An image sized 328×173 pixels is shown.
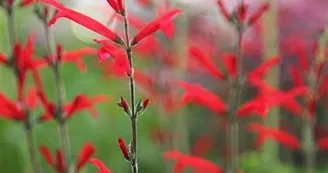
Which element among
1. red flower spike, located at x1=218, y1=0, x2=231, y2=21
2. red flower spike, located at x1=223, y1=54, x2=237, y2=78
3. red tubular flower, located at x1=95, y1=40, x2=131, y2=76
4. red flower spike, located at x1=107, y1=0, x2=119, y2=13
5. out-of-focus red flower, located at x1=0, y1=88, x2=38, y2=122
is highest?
red flower spike, located at x1=107, y1=0, x2=119, y2=13

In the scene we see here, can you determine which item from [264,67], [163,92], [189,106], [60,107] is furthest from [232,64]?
[189,106]

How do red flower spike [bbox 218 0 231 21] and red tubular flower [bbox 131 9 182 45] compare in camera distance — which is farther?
red flower spike [bbox 218 0 231 21]

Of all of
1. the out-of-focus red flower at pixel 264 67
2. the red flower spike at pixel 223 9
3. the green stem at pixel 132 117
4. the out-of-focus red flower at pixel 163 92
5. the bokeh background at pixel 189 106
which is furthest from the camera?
the bokeh background at pixel 189 106

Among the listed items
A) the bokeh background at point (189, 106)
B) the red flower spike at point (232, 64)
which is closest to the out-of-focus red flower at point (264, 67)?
the red flower spike at point (232, 64)

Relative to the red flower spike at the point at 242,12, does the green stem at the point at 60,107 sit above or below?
below

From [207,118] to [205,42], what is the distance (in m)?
0.48

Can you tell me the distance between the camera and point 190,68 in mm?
2363

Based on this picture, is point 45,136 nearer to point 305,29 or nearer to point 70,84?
point 70,84

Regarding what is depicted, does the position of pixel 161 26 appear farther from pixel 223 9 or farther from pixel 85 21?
pixel 223 9

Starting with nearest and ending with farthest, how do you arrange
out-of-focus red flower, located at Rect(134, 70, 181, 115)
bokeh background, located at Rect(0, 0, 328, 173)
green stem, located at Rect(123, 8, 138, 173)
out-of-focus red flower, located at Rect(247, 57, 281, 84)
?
green stem, located at Rect(123, 8, 138, 173) → out-of-focus red flower, located at Rect(247, 57, 281, 84) → out-of-focus red flower, located at Rect(134, 70, 181, 115) → bokeh background, located at Rect(0, 0, 328, 173)

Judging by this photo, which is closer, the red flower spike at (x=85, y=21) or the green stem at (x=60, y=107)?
the red flower spike at (x=85, y=21)

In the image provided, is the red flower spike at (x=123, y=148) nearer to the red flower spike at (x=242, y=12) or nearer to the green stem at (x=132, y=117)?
the green stem at (x=132, y=117)

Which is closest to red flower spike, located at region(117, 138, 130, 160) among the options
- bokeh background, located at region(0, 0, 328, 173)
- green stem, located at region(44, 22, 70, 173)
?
green stem, located at region(44, 22, 70, 173)

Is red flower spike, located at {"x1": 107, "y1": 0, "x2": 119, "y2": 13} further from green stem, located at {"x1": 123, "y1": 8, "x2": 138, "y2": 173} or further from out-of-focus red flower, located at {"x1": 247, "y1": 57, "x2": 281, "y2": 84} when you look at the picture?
out-of-focus red flower, located at {"x1": 247, "y1": 57, "x2": 281, "y2": 84}
